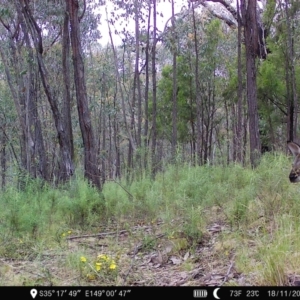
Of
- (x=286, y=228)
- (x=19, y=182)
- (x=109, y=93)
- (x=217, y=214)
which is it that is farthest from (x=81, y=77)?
(x=109, y=93)

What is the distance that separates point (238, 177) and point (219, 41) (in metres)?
17.5

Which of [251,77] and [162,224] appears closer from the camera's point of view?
[162,224]

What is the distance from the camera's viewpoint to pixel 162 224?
6453mm

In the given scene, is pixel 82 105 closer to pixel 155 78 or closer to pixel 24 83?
pixel 155 78

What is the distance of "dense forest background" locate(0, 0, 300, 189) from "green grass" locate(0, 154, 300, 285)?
1540 mm

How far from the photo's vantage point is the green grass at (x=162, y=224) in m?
4.39

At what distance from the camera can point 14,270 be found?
16.4 feet

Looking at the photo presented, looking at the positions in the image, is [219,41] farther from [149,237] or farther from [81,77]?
[149,237]

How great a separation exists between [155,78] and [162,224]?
13549 mm

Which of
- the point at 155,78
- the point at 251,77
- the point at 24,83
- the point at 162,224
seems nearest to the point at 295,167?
the point at 162,224

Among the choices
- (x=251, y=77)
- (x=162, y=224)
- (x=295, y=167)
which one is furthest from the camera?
(x=251, y=77)

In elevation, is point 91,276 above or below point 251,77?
below
